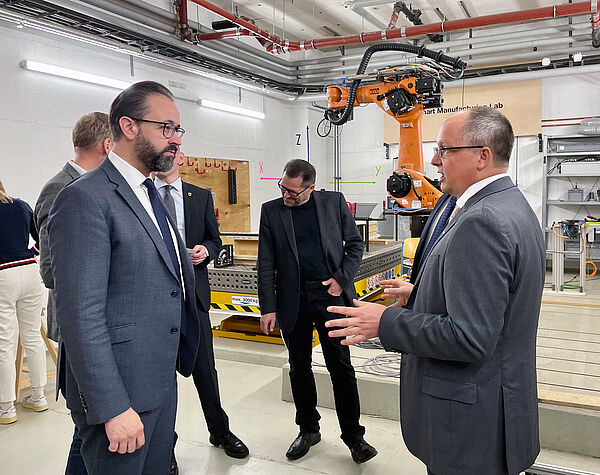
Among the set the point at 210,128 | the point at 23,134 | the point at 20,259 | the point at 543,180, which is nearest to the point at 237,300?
the point at 20,259

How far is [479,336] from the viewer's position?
1423mm

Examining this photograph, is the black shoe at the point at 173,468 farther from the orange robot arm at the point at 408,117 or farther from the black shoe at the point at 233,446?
the orange robot arm at the point at 408,117

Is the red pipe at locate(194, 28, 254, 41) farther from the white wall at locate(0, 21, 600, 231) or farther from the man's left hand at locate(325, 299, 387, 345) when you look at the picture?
the man's left hand at locate(325, 299, 387, 345)

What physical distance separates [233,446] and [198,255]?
113 centimetres

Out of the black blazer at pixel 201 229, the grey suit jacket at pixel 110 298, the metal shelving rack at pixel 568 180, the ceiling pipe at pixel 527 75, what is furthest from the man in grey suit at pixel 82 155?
the metal shelving rack at pixel 568 180

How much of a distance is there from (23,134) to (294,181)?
3.69 m

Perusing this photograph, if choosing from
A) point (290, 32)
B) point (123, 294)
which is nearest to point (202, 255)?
point (123, 294)

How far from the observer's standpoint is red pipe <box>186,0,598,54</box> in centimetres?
593

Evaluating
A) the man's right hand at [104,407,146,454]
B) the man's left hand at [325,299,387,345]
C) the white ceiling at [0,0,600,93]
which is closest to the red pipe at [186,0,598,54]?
the white ceiling at [0,0,600,93]

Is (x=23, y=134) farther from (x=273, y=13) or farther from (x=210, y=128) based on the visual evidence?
(x=273, y=13)

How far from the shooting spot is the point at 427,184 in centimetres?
473

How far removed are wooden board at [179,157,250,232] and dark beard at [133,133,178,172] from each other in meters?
5.74

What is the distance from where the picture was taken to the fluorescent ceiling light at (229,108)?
763 cm

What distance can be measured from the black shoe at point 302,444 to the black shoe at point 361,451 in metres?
0.26
